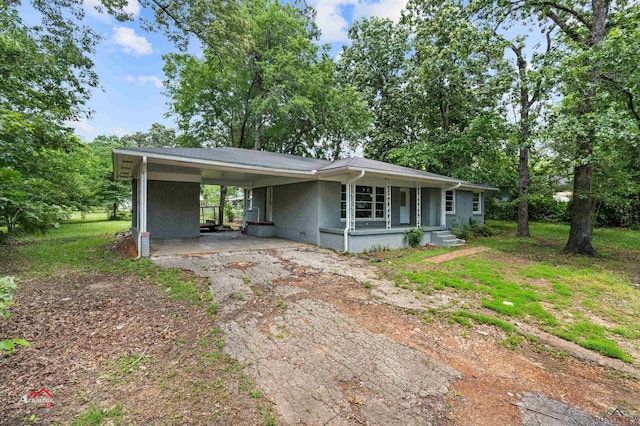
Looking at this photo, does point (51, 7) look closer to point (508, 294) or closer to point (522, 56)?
point (508, 294)

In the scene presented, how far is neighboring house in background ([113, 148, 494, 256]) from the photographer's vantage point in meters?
8.37

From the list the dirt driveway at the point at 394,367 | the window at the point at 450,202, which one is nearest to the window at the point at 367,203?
the window at the point at 450,202

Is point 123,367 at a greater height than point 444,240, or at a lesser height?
lesser

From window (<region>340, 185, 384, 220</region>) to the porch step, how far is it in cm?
220

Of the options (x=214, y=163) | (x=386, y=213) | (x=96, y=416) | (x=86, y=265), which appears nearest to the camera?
(x=96, y=416)

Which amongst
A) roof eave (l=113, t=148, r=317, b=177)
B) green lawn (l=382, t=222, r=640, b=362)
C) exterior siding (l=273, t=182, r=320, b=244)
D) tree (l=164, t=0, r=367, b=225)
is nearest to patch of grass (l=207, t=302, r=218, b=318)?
green lawn (l=382, t=222, r=640, b=362)

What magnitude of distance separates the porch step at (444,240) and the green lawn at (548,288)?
1.32 m

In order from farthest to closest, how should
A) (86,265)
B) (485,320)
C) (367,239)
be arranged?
(367,239), (86,265), (485,320)

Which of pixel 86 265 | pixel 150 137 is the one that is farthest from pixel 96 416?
pixel 150 137

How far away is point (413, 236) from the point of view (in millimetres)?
10344

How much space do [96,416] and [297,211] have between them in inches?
342

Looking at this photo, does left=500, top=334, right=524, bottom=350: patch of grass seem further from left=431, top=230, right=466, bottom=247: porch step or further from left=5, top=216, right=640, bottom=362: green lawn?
left=431, top=230, right=466, bottom=247: porch step

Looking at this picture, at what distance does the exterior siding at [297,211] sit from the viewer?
9840mm

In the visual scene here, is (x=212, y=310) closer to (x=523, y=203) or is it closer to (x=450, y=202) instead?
(x=450, y=202)
